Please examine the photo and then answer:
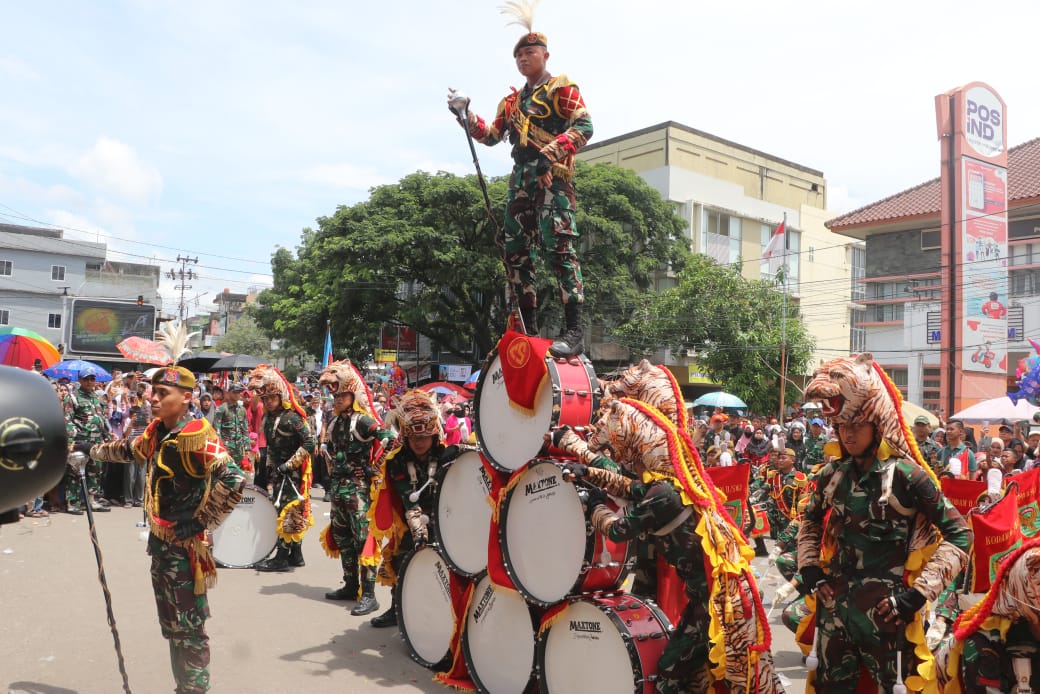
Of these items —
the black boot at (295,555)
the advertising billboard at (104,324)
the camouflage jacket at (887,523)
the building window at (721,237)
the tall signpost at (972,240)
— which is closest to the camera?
the camouflage jacket at (887,523)

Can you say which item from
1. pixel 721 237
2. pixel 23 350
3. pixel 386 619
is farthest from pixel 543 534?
pixel 721 237

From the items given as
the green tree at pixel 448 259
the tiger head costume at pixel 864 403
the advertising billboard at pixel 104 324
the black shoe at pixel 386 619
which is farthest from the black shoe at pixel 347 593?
the advertising billboard at pixel 104 324

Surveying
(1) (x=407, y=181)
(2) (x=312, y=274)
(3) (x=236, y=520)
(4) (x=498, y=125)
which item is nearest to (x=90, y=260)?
(2) (x=312, y=274)

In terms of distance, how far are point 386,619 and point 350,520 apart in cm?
121

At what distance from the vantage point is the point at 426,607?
6.16m

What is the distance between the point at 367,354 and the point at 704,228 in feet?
56.2

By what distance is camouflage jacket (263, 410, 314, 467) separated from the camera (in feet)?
29.3

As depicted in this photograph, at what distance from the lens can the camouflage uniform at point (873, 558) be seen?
3.51 m

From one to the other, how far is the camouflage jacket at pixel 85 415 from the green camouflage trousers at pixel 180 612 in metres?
8.44

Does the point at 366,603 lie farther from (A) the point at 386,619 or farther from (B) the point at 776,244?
(B) the point at 776,244

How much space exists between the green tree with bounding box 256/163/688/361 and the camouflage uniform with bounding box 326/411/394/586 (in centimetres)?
2052

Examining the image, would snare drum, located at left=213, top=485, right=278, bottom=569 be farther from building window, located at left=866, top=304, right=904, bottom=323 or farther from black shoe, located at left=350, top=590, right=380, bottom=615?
building window, located at left=866, top=304, right=904, bottom=323

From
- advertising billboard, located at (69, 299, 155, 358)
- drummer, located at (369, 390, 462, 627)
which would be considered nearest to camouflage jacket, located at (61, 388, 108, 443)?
drummer, located at (369, 390, 462, 627)

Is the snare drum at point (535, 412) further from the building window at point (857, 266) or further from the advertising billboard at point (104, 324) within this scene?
the advertising billboard at point (104, 324)
